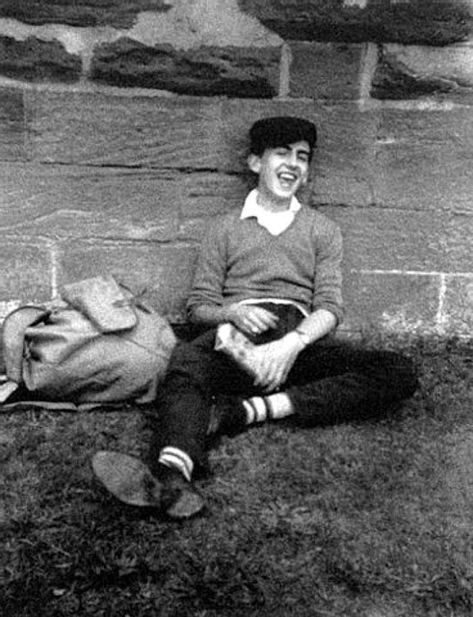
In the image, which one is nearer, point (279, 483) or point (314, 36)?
point (279, 483)

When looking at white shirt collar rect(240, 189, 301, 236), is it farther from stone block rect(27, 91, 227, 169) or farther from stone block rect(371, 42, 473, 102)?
stone block rect(371, 42, 473, 102)

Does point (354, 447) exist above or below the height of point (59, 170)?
below

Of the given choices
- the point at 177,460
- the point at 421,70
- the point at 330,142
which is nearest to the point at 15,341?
the point at 177,460

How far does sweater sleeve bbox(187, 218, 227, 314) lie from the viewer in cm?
379

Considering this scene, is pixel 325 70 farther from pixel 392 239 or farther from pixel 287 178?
pixel 392 239

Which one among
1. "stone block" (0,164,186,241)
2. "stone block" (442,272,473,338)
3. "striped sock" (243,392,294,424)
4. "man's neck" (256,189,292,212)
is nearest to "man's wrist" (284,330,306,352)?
"striped sock" (243,392,294,424)

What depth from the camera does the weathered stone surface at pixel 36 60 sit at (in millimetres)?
3832

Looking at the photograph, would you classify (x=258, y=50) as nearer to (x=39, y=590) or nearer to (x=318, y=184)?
(x=318, y=184)

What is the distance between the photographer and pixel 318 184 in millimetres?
4109

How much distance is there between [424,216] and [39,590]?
2.51 meters

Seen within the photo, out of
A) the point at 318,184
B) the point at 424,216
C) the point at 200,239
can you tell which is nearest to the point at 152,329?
the point at 200,239

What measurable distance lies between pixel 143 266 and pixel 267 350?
931mm

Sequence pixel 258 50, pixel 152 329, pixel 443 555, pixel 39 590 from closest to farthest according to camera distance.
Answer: pixel 39 590 < pixel 443 555 < pixel 152 329 < pixel 258 50

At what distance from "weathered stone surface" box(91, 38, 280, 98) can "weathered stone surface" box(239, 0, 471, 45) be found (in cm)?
15
